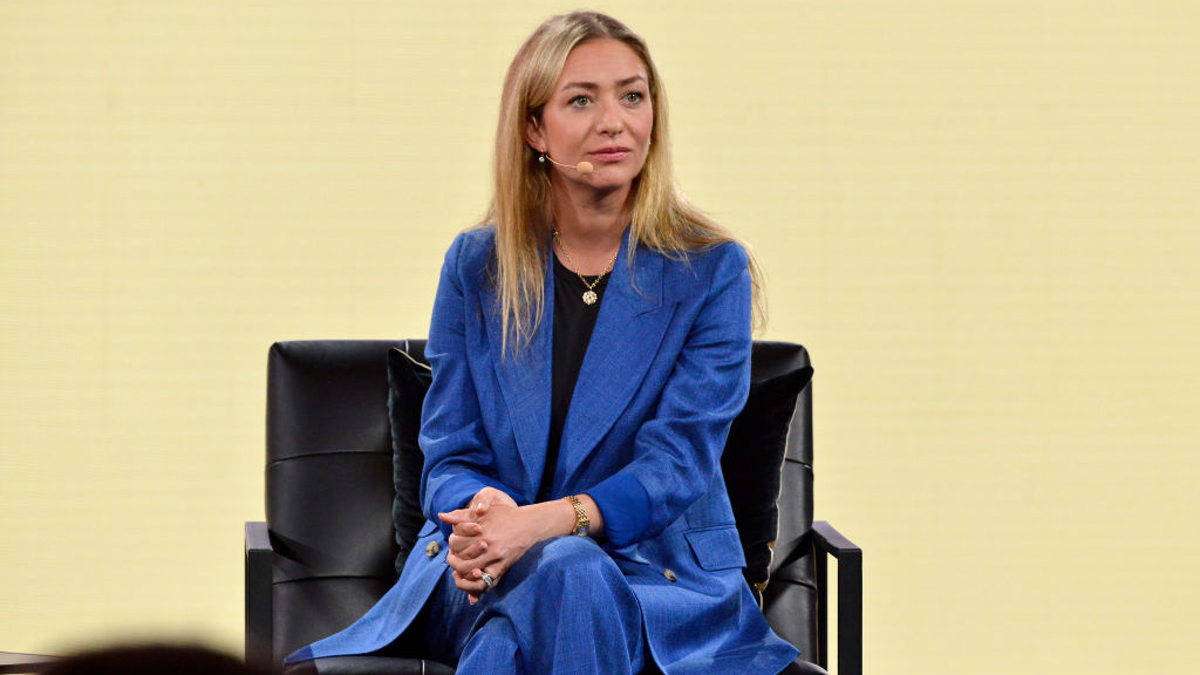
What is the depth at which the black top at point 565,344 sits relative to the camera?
2.38 metres

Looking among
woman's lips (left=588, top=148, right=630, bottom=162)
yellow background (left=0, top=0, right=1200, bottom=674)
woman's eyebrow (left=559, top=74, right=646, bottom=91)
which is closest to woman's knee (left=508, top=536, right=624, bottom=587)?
woman's lips (left=588, top=148, right=630, bottom=162)

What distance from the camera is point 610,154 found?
2.37 metres

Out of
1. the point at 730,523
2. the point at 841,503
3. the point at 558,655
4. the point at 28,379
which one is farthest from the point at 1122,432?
the point at 28,379

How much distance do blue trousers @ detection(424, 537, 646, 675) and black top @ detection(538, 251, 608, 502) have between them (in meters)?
0.27

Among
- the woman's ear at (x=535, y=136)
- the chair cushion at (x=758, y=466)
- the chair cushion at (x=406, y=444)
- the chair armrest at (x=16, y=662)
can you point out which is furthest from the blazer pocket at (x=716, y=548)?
the chair armrest at (x=16, y=662)

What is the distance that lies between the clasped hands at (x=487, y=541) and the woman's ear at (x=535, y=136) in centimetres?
62

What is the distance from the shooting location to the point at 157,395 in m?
3.27

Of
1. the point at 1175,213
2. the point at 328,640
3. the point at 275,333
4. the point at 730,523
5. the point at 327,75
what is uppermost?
the point at 327,75

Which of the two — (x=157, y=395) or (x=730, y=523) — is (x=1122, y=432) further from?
(x=157, y=395)

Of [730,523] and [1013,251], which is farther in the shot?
[1013,251]

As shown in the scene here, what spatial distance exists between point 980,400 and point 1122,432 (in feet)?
1.09

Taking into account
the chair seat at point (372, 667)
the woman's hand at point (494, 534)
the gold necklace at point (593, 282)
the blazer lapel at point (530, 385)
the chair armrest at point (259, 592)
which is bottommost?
the chair seat at point (372, 667)

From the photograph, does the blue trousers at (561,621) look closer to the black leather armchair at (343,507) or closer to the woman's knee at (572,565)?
the woman's knee at (572,565)

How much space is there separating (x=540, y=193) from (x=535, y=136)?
0.33ft
